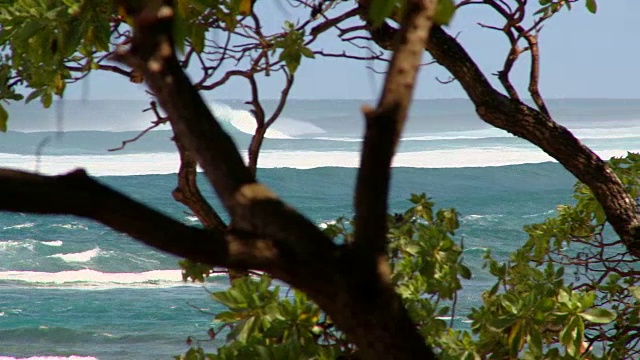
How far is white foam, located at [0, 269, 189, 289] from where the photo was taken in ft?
36.0

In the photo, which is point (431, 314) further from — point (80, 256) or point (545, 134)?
point (80, 256)

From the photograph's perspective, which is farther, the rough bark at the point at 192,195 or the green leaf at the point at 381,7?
the rough bark at the point at 192,195

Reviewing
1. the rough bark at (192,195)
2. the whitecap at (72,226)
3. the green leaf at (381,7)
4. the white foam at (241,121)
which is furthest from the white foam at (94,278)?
the white foam at (241,121)

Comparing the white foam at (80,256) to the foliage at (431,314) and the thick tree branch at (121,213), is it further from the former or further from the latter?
the thick tree branch at (121,213)

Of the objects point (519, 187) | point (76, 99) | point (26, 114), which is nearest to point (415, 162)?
point (519, 187)

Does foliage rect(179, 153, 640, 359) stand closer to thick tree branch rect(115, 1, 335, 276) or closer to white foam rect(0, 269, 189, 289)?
thick tree branch rect(115, 1, 335, 276)

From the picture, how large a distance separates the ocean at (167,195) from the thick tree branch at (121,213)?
0.17m

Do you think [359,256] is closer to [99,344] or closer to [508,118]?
[508,118]

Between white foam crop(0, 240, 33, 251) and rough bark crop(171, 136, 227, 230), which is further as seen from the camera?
white foam crop(0, 240, 33, 251)

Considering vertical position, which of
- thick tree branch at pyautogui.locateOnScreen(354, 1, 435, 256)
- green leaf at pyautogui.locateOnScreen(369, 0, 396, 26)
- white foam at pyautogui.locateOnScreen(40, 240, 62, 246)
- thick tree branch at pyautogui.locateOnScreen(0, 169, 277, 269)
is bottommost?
white foam at pyautogui.locateOnScreen(40, 240, 62, 246)

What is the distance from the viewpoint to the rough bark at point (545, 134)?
2332mm

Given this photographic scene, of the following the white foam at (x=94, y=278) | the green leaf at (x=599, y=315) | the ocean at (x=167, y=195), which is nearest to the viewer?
the green leaf at (x=599, y=315)

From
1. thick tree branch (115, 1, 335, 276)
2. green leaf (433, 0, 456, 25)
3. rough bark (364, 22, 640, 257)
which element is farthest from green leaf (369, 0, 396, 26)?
rough bark (364, 22, 640, 257)

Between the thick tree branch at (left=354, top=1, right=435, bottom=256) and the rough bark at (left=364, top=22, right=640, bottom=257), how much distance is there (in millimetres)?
1531
